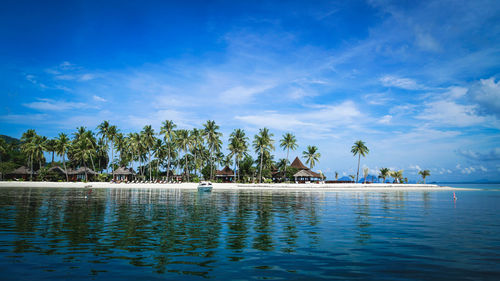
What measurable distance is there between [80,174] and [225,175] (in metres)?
48.4

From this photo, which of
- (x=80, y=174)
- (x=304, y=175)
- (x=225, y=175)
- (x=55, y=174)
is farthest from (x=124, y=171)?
(x=304, y=175)

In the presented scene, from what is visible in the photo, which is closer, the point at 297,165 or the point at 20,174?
the point at 20,174

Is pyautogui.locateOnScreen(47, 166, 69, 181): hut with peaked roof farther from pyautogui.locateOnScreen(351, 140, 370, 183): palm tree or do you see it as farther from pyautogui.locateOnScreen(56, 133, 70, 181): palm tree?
pyautogui.locateOnScreen(351, 140, 370, 183): palm tree

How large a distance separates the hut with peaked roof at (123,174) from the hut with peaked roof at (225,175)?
28.7 meters

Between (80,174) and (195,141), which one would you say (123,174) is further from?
(195,141)

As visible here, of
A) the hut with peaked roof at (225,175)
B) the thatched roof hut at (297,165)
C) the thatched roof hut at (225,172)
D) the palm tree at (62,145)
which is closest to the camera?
the palm tree at (62,145)

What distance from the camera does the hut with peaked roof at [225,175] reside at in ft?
350

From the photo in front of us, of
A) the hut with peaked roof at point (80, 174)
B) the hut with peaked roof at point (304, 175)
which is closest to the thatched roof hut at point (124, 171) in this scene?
the hut with peaked roof at point (80, 174)

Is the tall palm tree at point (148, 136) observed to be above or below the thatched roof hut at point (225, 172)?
above

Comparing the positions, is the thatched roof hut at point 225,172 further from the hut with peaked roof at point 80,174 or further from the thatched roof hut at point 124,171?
the hut with peaked roof at point 80,174

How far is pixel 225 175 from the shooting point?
10694 cm

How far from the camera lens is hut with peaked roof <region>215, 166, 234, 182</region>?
350 ft

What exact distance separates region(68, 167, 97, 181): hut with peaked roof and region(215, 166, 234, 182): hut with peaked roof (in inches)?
1595

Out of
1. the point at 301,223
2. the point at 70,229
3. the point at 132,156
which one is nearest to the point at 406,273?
the point at 301,223
